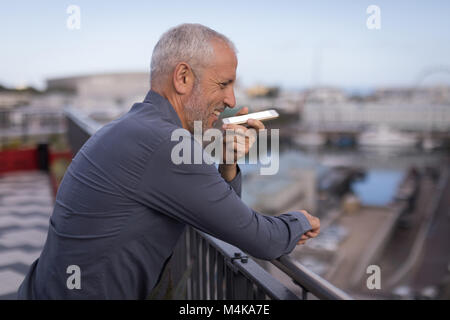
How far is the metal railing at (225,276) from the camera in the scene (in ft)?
2.66

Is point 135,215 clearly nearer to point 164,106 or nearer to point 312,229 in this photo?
point 164,106

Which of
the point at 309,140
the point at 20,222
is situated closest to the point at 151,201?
Result: the point at 20,222

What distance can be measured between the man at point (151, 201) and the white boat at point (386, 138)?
61430 mm

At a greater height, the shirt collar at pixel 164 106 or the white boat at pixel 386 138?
the shirt collar at pixel 164 106

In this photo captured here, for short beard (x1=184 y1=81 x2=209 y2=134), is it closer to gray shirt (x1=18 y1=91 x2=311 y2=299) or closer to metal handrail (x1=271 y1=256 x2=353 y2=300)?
gray shirt (x1=18 y1=91 x2=311 y2=299)

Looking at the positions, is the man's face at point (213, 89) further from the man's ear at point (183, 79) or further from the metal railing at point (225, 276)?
the metal railing at point (225, 276)

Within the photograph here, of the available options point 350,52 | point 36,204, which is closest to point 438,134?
point 350,52

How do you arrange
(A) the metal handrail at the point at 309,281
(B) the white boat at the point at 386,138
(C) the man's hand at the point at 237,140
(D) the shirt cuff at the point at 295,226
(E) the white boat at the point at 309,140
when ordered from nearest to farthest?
(A) the metal handrail at the point at 309,281 < (D) the shirt cuff at the point at 295,226 < (C) the man's hand at the point at 237,140 < (B) the white boat at the point at 386,138 < (E) the white boat at the point at 309,140

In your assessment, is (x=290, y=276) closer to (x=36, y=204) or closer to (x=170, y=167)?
(x=170, y=167)

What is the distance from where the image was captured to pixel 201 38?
92 cm

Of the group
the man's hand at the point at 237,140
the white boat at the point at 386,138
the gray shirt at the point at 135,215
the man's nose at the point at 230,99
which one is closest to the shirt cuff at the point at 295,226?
the gray shirt at the point at 135,215

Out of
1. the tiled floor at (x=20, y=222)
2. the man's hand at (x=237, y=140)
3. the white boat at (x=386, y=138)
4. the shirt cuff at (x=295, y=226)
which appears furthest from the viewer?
the white boat at (x=386, y=138)

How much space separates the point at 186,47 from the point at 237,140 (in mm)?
249
